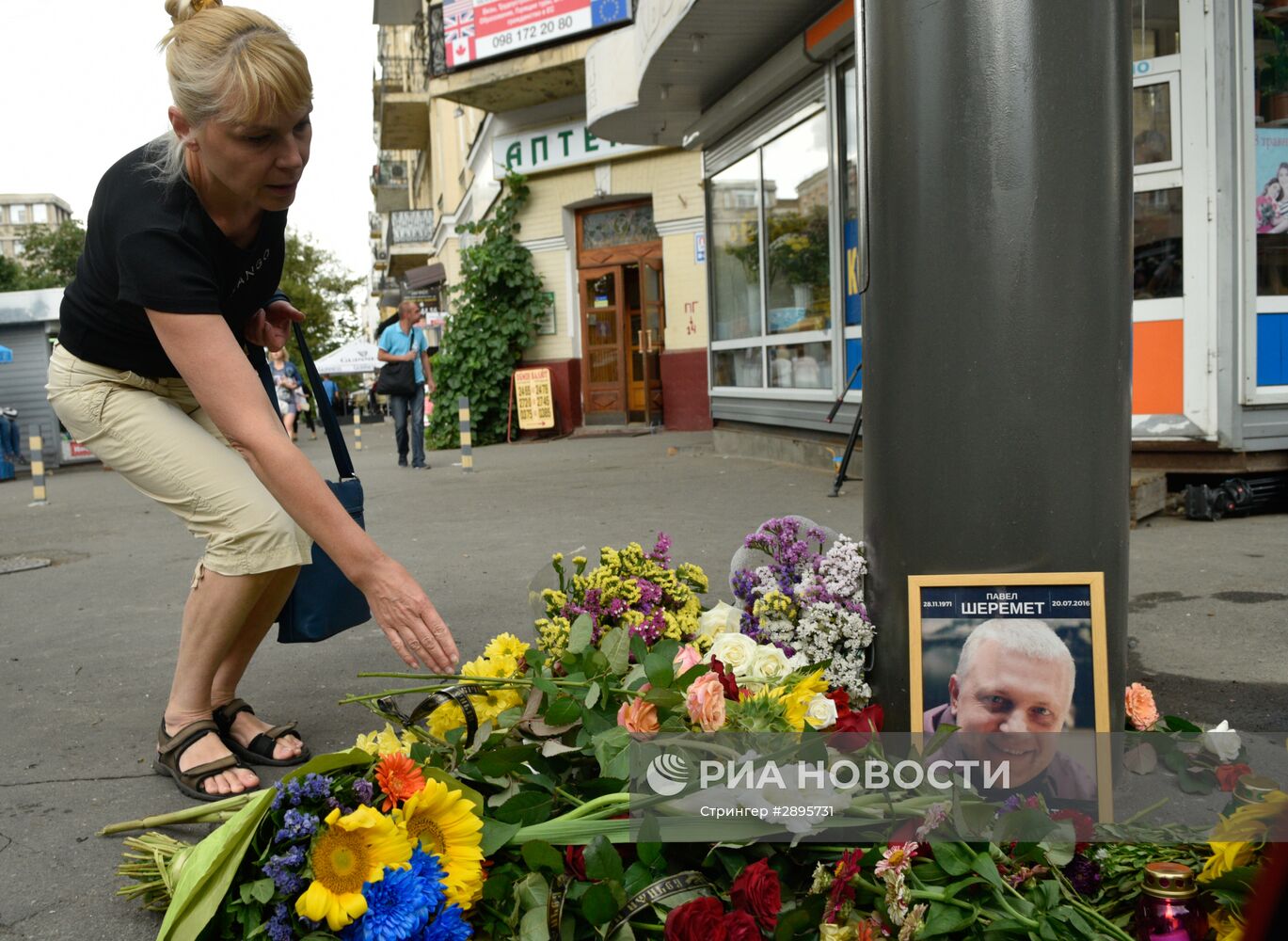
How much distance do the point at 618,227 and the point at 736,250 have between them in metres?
7.36

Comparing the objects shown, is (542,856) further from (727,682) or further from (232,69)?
(232,69)

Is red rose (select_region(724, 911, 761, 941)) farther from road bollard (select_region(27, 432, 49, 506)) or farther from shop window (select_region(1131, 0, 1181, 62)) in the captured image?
road bollard (select_region(27, 432, 49, 506))

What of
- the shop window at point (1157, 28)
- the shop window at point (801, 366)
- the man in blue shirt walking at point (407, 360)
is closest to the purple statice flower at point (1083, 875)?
the shop window at point (1157, 28)

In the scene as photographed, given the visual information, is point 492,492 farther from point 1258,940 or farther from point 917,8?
point 1258,940

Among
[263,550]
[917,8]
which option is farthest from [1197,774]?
[263,550]

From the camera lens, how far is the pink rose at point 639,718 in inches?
90.5

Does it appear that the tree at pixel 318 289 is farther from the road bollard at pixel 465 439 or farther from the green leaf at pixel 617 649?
the green leaf at pixel 617 649

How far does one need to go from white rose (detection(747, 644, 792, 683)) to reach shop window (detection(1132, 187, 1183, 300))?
15.6 ft

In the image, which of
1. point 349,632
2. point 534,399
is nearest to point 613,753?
point 349,632

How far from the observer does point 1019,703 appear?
237 centimetres

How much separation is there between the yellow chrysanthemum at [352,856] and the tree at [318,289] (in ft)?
156

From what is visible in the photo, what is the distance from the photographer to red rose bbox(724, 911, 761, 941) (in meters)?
1.79

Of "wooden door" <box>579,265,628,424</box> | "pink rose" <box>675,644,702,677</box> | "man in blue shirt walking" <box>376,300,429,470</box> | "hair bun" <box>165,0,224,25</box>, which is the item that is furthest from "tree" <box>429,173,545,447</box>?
"pink rose" <box>675,644,702,677</box>

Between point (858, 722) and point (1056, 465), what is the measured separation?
688 millimetres
